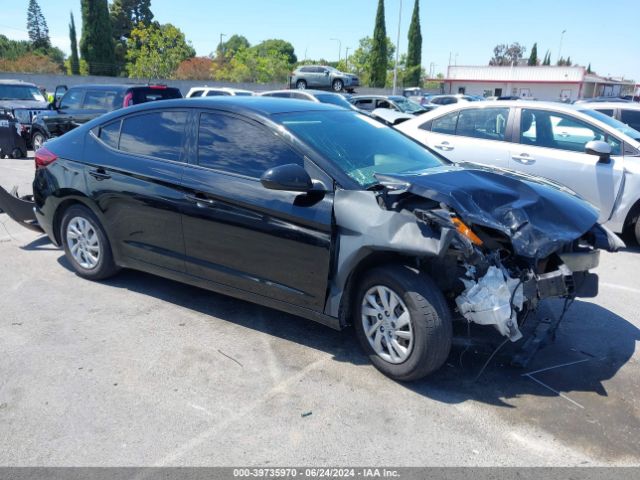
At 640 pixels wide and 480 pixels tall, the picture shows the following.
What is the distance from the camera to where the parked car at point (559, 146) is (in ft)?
20.8

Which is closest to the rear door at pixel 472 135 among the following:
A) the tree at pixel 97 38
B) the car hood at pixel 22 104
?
the car hood at pixel 22 104

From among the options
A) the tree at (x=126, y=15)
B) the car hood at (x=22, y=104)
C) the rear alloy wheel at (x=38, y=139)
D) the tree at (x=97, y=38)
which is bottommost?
the rear alloy wheel at (x=38, y=139)

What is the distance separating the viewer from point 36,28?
84.6 meters

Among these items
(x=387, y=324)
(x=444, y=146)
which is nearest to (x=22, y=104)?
Result: (x=444, y=146)

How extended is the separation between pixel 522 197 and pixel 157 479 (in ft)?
8.96

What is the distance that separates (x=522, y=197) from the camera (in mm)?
3605

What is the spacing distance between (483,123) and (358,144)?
3737 mm

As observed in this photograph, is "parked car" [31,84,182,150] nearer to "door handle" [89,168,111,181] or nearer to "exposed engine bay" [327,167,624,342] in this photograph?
"door handle" [89,168,111,181]

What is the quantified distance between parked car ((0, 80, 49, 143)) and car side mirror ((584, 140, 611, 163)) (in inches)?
513

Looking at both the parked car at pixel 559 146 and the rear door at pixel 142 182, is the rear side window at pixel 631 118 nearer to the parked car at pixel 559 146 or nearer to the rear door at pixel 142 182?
the parked car at pixel 559 146

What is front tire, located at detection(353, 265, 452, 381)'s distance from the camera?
322 centimetres

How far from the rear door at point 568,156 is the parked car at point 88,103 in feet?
27.5

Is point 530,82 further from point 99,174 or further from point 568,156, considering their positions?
point 99,174

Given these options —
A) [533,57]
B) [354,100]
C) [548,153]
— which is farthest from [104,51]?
[533,57]
